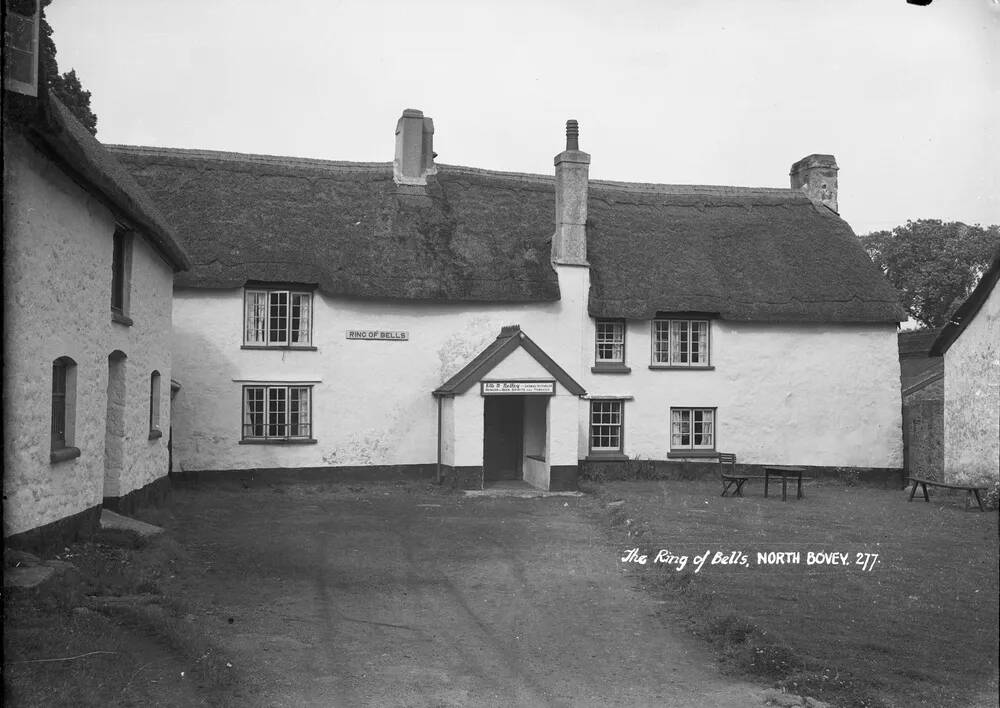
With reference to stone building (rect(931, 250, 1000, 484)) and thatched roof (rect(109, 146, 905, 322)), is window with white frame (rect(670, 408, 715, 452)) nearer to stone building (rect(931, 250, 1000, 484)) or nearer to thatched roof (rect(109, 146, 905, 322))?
thatched roof (rect(109, 146, 905, 322))

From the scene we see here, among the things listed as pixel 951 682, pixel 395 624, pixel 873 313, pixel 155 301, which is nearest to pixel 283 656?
pixel 395 624

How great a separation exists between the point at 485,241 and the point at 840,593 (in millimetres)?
14809

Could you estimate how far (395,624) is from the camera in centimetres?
992

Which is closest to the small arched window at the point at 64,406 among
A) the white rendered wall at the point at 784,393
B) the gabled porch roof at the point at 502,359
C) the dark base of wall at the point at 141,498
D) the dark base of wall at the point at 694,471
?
the dark base of wall at the point at 141,498

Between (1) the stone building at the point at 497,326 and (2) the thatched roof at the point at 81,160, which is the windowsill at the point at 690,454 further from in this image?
(2) the thatched roof at the point at 81,160

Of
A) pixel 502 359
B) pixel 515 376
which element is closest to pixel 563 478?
pixel 515 376

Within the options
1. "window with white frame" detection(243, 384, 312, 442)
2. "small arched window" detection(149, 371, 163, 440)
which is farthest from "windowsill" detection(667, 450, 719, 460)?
"small arched window" detection(149, 371, 163, 440)

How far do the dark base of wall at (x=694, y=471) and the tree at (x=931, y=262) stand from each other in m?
22.9

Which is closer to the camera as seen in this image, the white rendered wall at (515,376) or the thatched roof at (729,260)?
the white rendered wall at (515,376)

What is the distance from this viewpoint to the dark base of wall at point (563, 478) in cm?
2130

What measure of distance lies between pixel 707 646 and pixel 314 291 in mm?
14882

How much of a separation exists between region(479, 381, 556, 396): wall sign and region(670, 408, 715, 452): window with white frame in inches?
185

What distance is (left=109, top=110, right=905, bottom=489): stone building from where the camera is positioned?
21.4m

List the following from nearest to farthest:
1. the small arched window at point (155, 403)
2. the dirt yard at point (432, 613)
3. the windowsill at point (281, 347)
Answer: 1. the dirt yard at point (432, 613)
2. the small arched window at point (155, 403)
3. the windowsill at point (281, 347)
